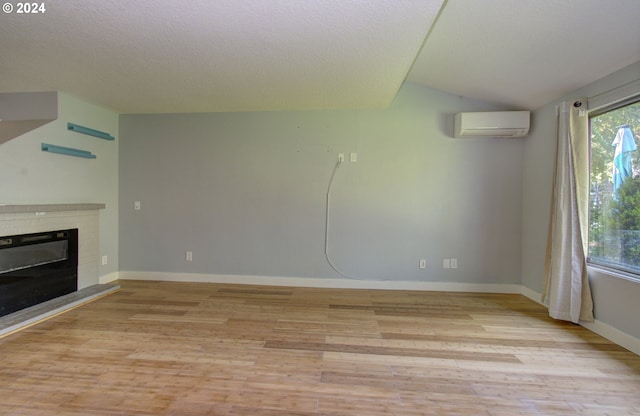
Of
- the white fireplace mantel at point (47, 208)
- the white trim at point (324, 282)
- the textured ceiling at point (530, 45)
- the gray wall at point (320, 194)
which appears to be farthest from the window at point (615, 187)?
the white fireplace mantel at point (47, 208)

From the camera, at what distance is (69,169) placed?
3242 millimetres

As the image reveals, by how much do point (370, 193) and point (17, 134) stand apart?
375 cm

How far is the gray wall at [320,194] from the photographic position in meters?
3.49

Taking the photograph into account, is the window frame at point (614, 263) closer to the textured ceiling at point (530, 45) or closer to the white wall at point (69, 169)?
the textured ceiling at point (530, 45)

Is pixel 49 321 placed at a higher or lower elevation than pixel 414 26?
lower

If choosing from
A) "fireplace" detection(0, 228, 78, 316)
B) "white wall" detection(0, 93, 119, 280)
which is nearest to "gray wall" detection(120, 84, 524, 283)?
"white wall" detection(0, 93, 119, 280)

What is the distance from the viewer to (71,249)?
3188mm

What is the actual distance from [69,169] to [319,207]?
116 inches

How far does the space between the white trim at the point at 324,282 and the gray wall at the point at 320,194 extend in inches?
2.9

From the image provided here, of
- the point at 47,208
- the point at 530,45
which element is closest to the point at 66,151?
the point at 47,208

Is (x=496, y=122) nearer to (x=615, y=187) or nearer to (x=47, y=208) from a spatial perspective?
(x=615, y=187)

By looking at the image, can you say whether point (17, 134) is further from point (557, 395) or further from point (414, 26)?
point (557, 395)

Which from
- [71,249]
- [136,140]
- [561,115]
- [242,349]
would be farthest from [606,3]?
[71,249]

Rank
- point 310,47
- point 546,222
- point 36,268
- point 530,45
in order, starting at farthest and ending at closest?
point 546,222 → point 36,268 → point 530,45 → point 310,47
